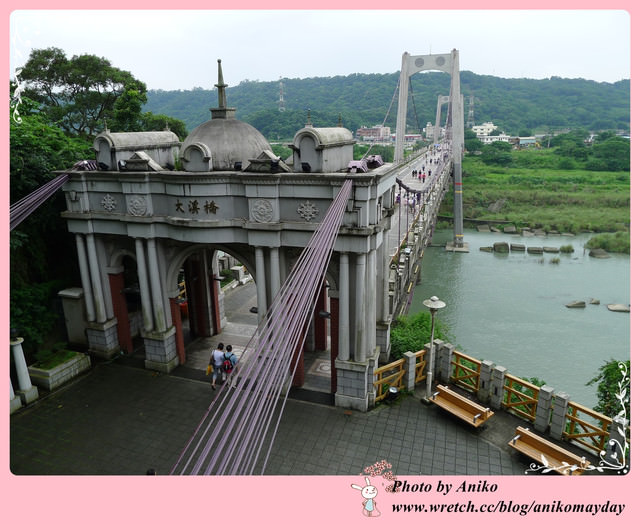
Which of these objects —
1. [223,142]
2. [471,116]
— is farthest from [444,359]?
[471,116]

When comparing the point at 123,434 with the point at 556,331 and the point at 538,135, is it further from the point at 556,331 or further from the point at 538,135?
the point at 538,135

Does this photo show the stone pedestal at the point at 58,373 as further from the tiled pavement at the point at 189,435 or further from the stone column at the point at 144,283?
the stone column at the point at 144,283

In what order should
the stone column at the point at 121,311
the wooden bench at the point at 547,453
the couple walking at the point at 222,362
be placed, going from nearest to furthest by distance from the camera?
the wooden bench at the point at 547,453, the couple walking at the point at 222,362, the stone column at the point at 121,311

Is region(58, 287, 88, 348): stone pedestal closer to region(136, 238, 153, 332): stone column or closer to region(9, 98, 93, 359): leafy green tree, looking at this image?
region(9, 98, 93, 359): leafy green tree

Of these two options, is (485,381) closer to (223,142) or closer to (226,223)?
(226,223)

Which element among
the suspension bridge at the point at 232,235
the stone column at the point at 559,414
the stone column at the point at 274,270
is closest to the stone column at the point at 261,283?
the suspension bridge at the point at 232,235

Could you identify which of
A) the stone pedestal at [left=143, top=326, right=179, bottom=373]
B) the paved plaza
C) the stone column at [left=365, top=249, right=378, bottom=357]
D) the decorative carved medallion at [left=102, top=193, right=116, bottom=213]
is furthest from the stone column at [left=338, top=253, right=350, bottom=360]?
the decorative carved medallion at [left=102, top=193, right=116, bottom=213]
